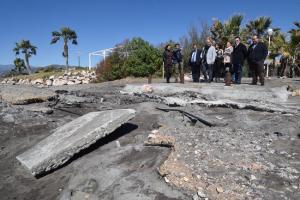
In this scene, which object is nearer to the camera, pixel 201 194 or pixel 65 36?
pixel 201 194

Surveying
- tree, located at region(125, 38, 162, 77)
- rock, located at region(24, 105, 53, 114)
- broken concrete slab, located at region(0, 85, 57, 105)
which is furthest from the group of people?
tree, located at region(125, 38, 162, 77)

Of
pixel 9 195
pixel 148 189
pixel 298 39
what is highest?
pixel 298 39

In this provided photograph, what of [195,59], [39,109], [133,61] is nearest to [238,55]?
[195,59]

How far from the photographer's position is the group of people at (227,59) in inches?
455

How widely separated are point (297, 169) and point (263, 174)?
0.55 meters

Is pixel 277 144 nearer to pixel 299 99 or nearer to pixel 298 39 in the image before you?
pixel 299 99

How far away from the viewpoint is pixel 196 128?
701 centimetres

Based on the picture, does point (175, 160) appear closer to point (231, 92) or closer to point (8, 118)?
point (8, 118)

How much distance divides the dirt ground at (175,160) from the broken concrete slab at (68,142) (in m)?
0.19

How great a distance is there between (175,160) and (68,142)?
1.85m

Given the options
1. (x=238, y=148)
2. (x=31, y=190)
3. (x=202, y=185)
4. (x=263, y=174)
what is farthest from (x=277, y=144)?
(x=31, y=190)

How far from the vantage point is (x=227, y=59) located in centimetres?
1223

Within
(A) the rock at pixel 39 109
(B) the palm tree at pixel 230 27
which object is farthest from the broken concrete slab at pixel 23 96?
(B) the palm tree at pixel 230 27

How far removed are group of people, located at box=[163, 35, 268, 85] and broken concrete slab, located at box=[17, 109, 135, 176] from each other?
6.04 meters
